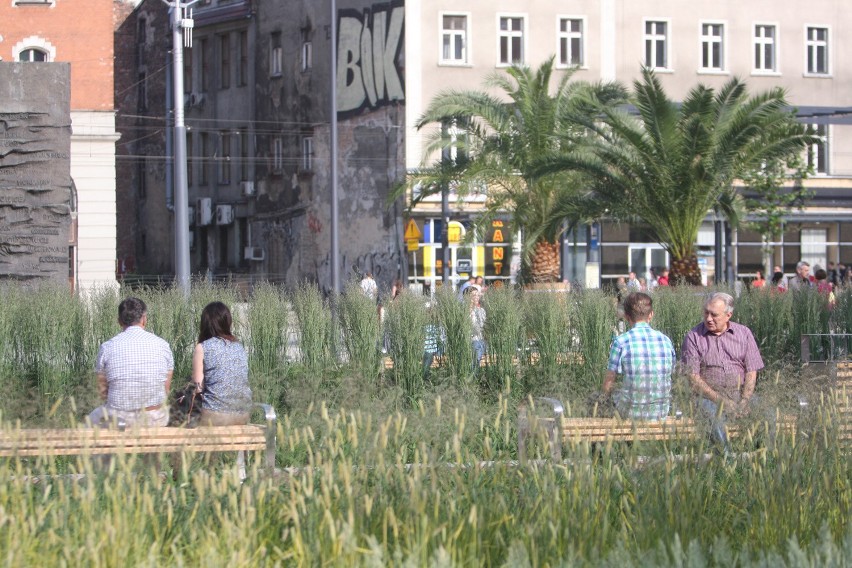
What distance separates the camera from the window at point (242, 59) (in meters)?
55.6

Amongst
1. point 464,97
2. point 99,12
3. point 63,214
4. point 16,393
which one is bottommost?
point 16,393

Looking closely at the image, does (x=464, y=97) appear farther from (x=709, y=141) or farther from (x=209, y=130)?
(x=209, y=130)

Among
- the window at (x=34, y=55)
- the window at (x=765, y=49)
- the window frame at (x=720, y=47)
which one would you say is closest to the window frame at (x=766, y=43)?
the window at (x=765, y=49)

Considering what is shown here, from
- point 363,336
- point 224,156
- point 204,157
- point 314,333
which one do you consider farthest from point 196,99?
point 363,336

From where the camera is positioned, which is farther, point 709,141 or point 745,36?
point 745,36

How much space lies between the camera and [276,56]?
2095 inches

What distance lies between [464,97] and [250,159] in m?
21.4

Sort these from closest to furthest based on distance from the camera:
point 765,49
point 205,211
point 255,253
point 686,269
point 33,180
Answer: point 33,180
point 686,269
point 765,49
point 255,253
point 205,211

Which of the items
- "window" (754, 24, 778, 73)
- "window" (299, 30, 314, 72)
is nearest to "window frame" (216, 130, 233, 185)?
"window" (299, 30, 314, 72)

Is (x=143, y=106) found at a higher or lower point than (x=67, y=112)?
higher

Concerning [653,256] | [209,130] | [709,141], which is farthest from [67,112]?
[209,130]

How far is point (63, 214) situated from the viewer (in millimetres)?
19656

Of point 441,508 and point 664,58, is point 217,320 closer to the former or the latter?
point 441,508

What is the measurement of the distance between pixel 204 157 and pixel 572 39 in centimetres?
1765
